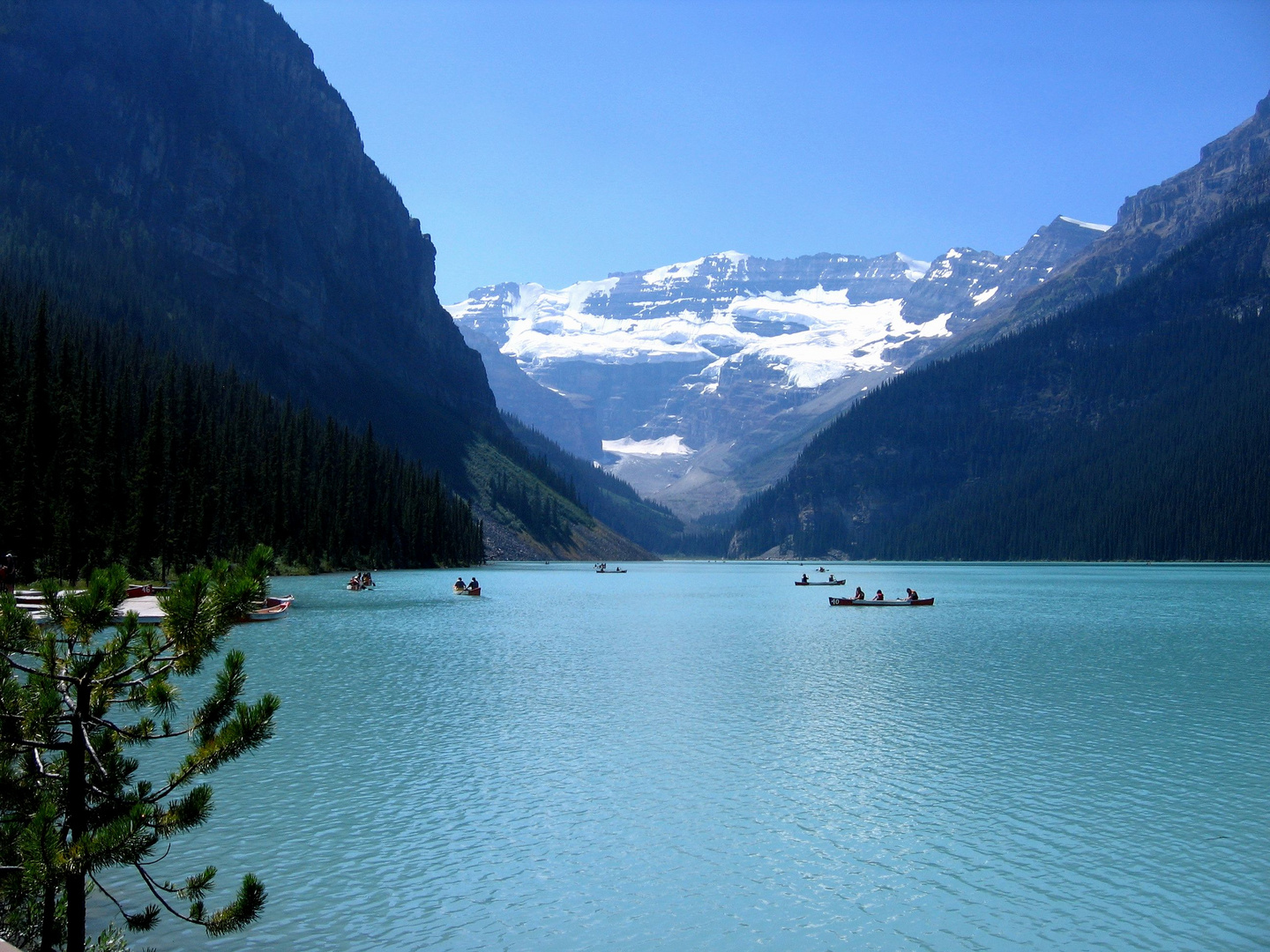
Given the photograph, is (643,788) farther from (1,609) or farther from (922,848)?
(1,609)

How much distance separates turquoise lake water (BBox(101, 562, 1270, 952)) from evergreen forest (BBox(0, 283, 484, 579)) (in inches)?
1147

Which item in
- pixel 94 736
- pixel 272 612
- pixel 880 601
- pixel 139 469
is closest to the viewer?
pixel 94 736

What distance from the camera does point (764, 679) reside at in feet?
175

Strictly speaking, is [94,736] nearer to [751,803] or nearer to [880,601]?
[751,803]

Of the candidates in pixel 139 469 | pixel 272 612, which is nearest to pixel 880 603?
pixel 272 612

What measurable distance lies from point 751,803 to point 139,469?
344ft

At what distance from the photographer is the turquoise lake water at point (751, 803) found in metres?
19.7

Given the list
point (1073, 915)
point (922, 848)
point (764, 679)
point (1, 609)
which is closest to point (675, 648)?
point (764, 679)

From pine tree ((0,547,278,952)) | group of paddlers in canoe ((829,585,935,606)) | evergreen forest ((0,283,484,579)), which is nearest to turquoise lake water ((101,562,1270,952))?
pine tree ((0,547,278,952))

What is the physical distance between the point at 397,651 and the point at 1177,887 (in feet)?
167

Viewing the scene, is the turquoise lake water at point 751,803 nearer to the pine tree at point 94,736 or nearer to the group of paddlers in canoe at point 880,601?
the pine tree at point 94,736

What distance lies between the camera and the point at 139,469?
112m

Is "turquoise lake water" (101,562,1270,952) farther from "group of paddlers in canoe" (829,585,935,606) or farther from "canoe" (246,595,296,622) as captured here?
"group of paddlers in canoe" (829,585,935,606)

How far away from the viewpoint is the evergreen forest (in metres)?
90.5
